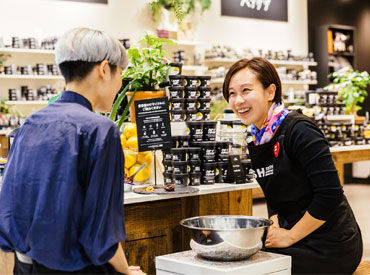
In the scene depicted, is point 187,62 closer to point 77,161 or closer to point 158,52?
point 158,52

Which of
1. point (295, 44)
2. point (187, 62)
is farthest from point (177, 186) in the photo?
point (295, 44)

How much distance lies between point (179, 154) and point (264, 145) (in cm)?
59

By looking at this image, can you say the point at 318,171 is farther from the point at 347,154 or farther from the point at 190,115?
the point at 347,154

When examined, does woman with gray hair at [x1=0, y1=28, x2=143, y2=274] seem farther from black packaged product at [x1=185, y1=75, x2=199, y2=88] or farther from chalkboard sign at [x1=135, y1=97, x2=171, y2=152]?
black packaged product at [x1=185, y1=75, x2=199, y2=88]

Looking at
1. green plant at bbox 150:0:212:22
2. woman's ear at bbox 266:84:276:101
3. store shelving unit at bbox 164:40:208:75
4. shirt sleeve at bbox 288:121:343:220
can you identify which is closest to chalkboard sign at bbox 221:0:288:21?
green plant at bbox 150:0:212:22

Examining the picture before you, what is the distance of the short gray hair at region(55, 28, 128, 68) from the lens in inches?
57.8

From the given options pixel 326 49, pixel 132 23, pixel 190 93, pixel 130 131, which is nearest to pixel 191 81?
pixel 190 93

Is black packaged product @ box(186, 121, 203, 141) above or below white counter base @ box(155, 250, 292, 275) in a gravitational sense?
above

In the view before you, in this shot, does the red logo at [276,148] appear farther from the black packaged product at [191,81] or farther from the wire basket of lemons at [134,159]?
the black packaged product at [191,81]

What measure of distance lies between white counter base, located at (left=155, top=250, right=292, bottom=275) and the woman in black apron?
0.56 ft

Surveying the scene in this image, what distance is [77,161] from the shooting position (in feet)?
4.54

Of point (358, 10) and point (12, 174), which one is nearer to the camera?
point (12, 174)

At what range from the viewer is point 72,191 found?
4.51 ft

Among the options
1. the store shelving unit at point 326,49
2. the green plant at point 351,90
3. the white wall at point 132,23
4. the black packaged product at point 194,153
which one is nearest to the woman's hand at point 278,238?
the black packaged product at point 194,153
